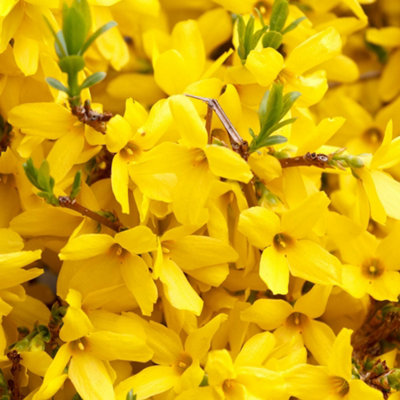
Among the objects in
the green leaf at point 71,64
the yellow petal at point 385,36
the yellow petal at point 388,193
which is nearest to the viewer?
the green leaf at point 71,64

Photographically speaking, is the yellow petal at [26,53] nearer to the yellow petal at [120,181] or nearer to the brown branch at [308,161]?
the yellow petal at [120,181]

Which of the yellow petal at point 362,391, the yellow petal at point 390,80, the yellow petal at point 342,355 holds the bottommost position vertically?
the yellow petal at point 362,391

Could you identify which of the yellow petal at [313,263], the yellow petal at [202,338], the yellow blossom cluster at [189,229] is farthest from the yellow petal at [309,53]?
the yellow petal at [202,338]

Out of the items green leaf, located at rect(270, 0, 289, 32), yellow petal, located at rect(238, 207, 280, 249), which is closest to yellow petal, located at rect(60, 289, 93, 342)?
yellow petal, located at rect(238, 207, 280, 249)

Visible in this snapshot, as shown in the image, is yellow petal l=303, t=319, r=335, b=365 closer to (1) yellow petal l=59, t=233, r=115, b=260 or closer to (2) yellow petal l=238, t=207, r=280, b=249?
(2) yellow petal l=238, t=207, r=280, b=249

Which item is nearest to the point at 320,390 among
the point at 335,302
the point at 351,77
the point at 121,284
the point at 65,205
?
the point at 335,302

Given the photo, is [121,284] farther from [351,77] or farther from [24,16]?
[351,77]
